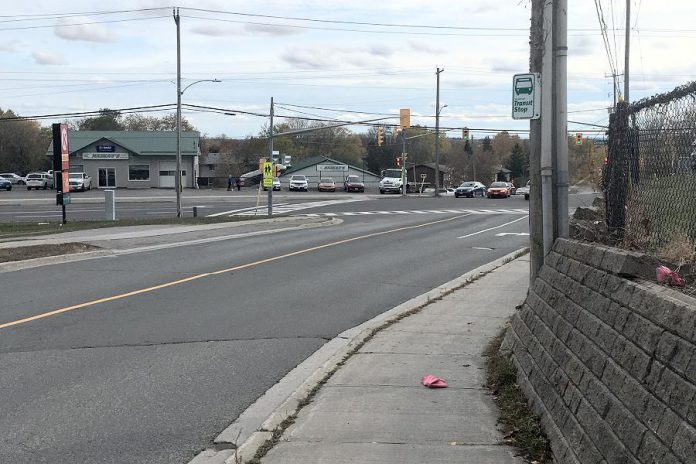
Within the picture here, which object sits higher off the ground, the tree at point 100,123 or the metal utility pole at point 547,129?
the tree at point 100,123

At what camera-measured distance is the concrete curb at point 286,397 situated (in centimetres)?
480

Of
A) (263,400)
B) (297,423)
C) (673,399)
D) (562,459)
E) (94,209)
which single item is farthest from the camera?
(94,209)

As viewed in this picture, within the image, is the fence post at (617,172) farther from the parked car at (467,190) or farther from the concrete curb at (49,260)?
the parked car at (467,190)

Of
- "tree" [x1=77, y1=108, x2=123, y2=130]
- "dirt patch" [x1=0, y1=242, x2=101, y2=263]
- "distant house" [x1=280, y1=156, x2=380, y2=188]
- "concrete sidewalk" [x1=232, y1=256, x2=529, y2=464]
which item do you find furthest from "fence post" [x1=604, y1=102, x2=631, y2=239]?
"tree" [x1=77, y1=108, x2=123, y2=130]

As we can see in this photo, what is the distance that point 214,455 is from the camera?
15.7 ft

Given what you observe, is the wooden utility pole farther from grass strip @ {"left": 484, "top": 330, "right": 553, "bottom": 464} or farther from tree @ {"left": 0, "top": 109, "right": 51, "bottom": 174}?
tree @ {"left": 0, "top": 109, "right": 51, "bottom": 174}

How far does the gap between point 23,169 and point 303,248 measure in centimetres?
9885

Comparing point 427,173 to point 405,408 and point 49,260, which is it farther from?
point 405,408

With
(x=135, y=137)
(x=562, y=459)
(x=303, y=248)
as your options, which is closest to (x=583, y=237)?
(x=562, y=459)

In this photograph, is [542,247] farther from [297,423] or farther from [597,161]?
[297,423]

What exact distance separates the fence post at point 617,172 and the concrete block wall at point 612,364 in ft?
1.53

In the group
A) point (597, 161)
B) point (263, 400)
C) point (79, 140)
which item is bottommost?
point (263, 400)

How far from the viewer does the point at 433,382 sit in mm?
6238

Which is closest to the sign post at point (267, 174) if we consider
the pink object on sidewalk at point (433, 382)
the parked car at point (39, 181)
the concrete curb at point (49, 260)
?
the concrete curb at point (49, 260)
